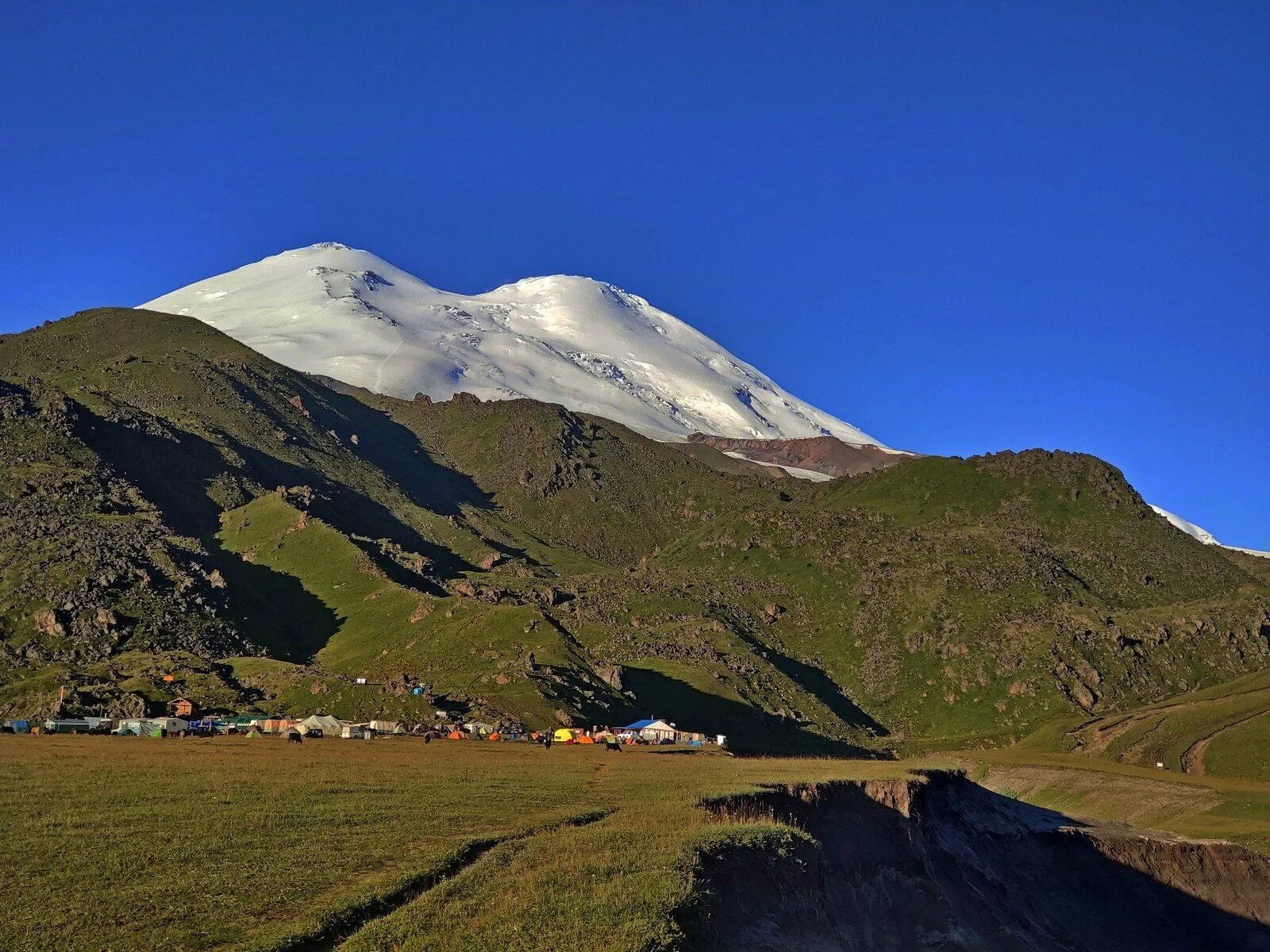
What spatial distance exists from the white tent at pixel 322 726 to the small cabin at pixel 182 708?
17664 mm

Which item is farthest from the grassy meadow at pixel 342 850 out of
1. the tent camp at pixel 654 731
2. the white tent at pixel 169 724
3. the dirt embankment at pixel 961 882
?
the tent camp at pixel 654 731

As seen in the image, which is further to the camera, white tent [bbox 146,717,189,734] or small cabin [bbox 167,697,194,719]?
small cabin [bbox 167,697,194,719]

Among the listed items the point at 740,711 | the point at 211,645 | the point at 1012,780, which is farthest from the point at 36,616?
the point at 1012,780

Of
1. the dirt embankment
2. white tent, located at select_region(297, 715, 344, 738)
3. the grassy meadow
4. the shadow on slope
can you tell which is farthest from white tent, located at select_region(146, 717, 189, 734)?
the dirt embankment

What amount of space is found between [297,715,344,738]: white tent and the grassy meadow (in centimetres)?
3744

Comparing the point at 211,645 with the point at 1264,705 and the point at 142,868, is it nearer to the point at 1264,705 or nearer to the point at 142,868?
the point at 142,868

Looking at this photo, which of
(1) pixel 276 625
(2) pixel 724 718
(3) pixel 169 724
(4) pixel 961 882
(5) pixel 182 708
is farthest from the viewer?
(1) pixel 276 625

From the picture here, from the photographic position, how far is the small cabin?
122 meters

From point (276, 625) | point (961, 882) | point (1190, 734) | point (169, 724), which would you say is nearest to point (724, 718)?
point (1190, 734)

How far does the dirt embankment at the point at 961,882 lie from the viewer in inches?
1591

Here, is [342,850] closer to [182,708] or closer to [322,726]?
[322,726]

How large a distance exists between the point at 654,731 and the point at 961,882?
227 ft

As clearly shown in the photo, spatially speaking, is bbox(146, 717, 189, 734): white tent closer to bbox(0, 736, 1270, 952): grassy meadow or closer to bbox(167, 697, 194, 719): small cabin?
bbox(167, 697, 194, 719): small cabin

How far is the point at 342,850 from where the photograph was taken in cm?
3562
